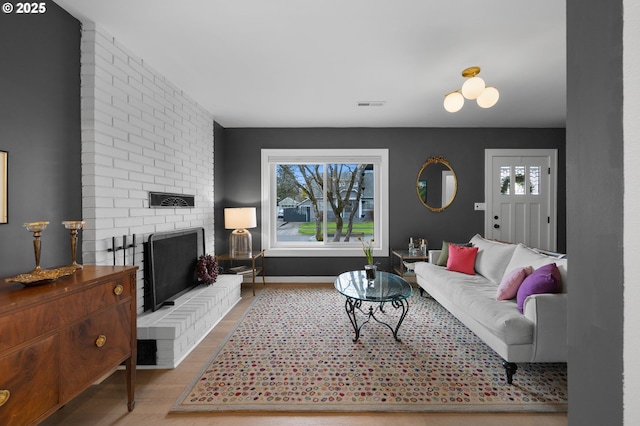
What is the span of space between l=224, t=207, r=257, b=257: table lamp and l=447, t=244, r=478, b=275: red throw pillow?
2.64 metres

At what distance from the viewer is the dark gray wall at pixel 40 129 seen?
1.47m

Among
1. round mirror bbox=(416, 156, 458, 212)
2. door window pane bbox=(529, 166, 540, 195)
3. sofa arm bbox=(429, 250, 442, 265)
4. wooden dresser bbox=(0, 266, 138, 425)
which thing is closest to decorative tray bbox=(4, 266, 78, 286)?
wooden dresser bbox=(0, 266, 138, 425)

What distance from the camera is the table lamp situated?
3812 mm

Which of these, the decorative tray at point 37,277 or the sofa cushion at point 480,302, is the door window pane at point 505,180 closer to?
the sofa cushion at point 480,302

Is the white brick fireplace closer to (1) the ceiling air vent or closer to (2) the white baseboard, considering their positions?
(2) the white baseboard

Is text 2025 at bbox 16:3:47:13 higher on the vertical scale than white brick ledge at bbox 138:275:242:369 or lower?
higher

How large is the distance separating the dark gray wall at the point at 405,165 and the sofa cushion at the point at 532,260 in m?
1.58

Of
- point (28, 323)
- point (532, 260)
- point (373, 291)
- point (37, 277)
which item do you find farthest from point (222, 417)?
point (532, 260)

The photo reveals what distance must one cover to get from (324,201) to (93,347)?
3.40 metres

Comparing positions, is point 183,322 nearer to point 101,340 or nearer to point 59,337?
point 101,340

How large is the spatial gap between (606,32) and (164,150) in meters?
3.02

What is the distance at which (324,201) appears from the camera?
4.46m

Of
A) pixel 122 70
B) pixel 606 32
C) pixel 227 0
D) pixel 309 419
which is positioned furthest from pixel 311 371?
pixel 122 70

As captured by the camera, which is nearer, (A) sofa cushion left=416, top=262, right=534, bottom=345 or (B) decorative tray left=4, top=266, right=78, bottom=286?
(B) decorative tray left=4, top=266, right=78, bottom=286
